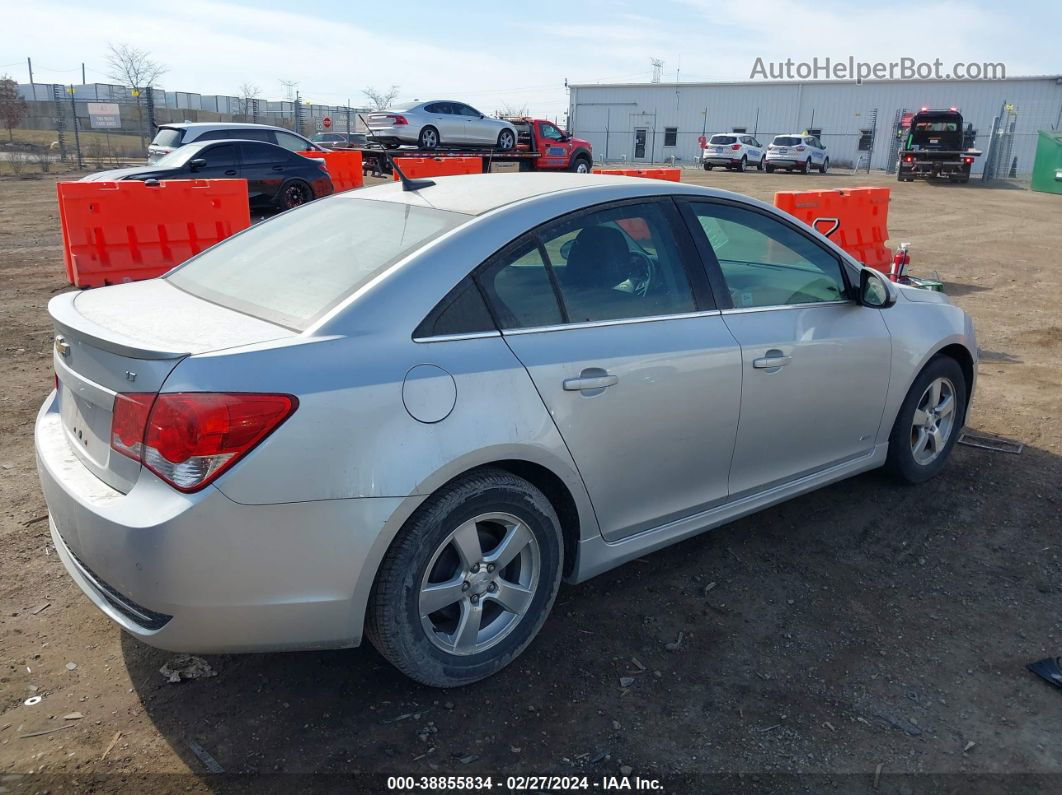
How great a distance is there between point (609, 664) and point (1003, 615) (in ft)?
5.59

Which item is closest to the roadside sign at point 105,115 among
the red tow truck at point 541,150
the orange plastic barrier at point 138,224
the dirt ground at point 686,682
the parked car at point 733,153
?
the red tow truck at point 541,150

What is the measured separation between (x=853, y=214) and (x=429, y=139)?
15.6 m

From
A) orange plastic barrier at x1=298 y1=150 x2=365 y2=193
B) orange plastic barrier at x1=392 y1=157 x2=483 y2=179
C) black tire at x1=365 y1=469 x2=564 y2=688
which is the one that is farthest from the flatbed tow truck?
black tire at x1=365 y1=469 x2=564 y2=688

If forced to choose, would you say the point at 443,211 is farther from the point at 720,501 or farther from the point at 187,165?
the point at 187,165

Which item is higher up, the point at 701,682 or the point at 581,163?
the point at 581,163

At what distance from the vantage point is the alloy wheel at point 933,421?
14.9ft

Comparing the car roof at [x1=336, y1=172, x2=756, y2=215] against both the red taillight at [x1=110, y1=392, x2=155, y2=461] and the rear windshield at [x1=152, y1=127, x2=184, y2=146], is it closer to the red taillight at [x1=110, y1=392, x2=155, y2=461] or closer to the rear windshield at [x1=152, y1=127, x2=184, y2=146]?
the red taillight at [x1=110, y1=392, x2=155, y2=461]

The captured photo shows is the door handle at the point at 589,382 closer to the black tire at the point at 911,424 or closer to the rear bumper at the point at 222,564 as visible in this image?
the rear bumper at the point at 222,564

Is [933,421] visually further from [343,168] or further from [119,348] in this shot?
[343,168]

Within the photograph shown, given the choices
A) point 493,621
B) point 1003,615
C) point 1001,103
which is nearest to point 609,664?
point 493,621

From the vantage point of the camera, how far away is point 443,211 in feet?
10.4

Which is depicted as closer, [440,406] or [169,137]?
[440,406]

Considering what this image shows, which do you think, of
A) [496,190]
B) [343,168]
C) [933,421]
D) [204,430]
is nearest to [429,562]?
[204,430]

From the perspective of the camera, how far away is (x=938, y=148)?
31.3 metres
